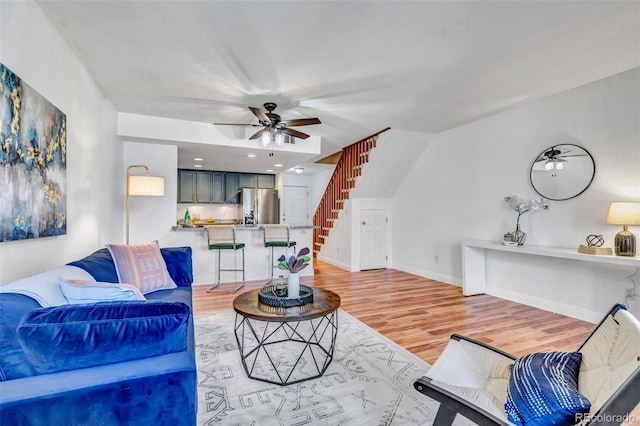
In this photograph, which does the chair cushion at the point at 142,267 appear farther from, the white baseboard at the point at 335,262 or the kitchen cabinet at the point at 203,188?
the kitchen cabinet at the point at 203,188

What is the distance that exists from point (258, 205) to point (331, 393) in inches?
234

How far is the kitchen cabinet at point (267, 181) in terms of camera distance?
8156mm

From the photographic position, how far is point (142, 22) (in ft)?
7.18

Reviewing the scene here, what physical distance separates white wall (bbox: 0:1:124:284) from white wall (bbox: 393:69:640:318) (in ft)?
15.9

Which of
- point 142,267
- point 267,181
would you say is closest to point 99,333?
point 142,267

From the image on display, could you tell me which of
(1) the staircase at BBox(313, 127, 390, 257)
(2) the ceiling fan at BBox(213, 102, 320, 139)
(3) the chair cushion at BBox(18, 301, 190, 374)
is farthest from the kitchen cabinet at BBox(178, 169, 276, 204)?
(3) the chair cushion at BBox(18, 301, 190, 374)

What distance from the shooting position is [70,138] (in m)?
2.50

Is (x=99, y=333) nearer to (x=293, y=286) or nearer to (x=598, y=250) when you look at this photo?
(x=293, y=286)

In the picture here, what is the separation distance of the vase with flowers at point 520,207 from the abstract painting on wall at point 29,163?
472 cm

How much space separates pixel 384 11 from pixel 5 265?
8.95 ft

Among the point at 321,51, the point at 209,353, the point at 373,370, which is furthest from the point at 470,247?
the point at 209,353

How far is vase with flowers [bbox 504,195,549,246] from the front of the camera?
3748mm

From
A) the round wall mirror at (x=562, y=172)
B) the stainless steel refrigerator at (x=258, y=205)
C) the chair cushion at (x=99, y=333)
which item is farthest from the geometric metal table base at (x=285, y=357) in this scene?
the stainless steel refrigerator at (x=258, y=205)

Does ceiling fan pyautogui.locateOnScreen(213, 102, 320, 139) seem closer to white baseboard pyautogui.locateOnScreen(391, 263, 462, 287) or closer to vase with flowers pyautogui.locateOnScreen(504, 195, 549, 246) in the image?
vase with flowers pyautogui.locateOnScreen(504, 195, 549, 246)
